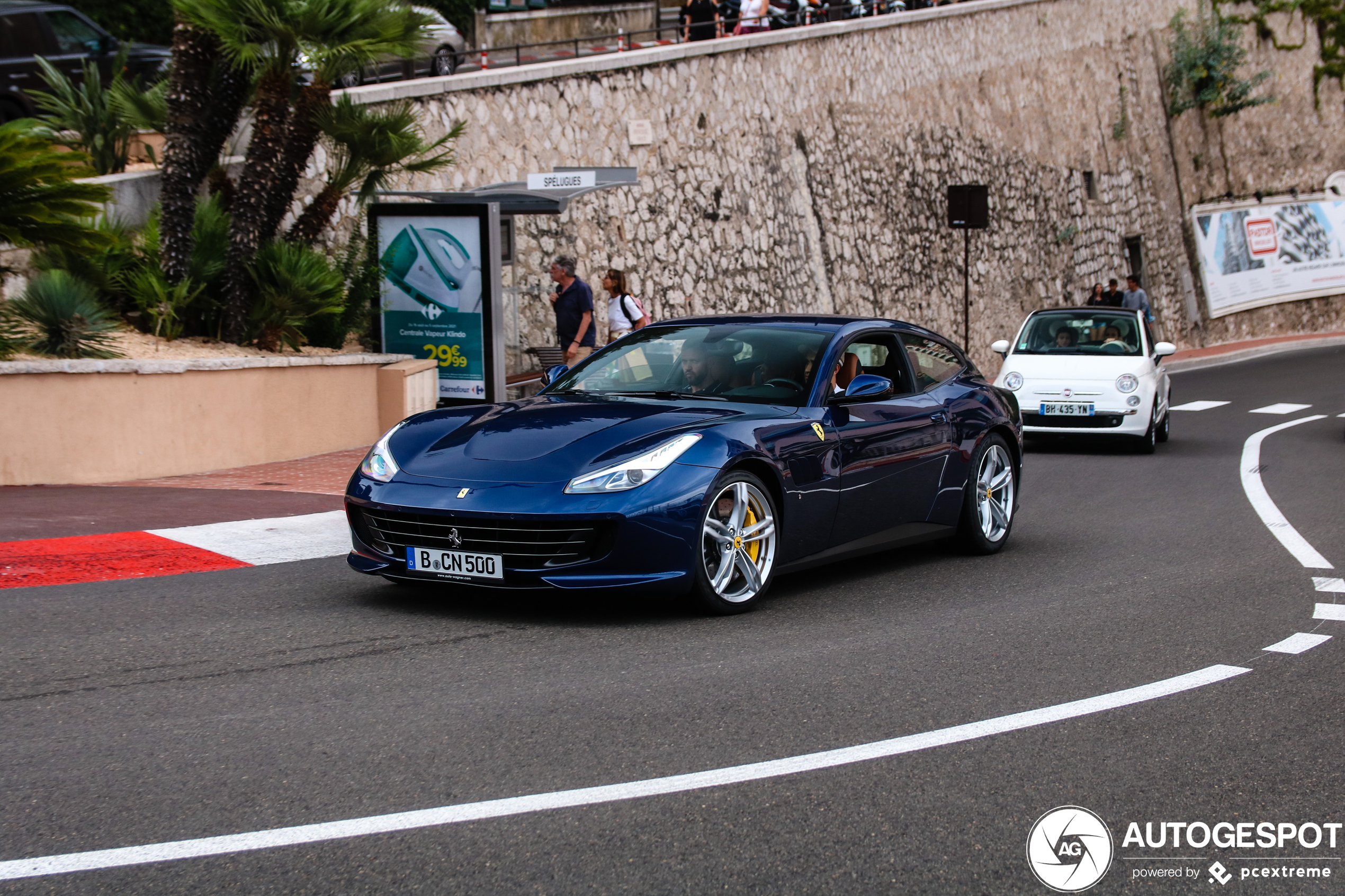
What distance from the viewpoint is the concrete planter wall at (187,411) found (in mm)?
10891

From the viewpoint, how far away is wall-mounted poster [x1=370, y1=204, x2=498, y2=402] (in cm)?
1486

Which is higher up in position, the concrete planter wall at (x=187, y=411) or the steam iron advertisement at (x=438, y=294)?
the steam iron advertisement at (x=438, y=294)

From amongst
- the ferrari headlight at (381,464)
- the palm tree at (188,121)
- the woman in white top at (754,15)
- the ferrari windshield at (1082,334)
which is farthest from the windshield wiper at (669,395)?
the woman in white top at (754,15)

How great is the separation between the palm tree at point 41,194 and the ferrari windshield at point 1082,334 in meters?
10.5

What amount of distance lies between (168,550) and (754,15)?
2197cm

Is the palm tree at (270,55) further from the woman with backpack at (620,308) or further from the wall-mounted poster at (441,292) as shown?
the woman with backpack at (620,308)

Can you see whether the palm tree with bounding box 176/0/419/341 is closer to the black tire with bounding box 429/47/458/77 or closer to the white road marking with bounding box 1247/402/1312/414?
the black tire with bounding box 429/47/458/77

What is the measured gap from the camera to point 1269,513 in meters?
11.1

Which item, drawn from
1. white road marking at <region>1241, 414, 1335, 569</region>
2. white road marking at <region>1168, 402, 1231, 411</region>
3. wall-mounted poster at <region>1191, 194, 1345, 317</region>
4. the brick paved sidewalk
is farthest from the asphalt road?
wall-mounted poster at <region>1191, 194, 1345, 317</region>

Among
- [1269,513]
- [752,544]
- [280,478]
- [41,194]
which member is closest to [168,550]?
[280,478]

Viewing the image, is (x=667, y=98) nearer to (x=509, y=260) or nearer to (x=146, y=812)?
(x=509, y=260)

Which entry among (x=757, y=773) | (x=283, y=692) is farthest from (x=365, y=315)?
(x=757, y=773)

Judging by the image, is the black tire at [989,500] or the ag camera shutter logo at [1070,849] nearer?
the ag camera shutter logo at [1070,849]

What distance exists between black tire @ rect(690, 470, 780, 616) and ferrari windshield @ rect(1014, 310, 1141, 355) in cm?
1085
